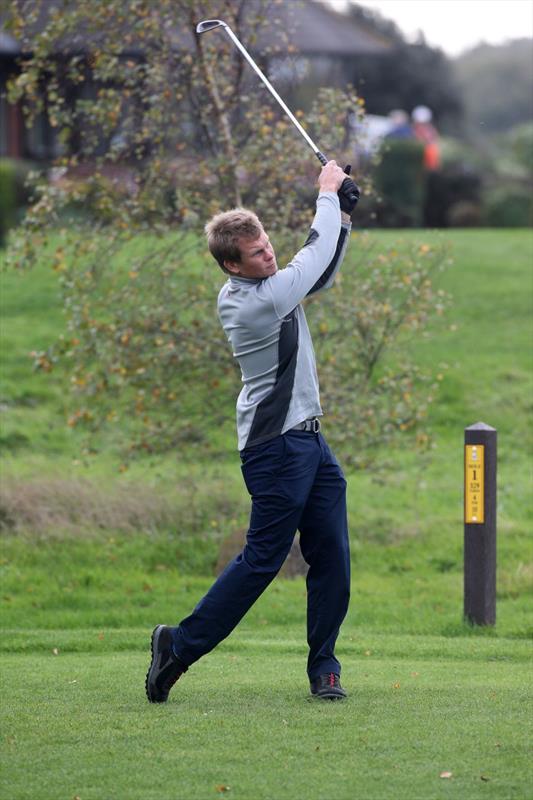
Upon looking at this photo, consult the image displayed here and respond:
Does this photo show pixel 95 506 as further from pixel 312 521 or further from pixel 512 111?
pixel 512 111

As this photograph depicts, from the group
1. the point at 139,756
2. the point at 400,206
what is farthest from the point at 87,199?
the point at 400,206

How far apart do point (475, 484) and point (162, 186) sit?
12.6 ft

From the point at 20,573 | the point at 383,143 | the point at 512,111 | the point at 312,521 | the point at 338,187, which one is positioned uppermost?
the point at 512,111

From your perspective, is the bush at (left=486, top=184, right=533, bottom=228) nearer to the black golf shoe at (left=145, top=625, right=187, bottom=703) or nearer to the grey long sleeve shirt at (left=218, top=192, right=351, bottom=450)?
the grey long sleeve shirt at (left=218, top=192, right=351, bottom=450)

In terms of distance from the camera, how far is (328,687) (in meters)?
6.07

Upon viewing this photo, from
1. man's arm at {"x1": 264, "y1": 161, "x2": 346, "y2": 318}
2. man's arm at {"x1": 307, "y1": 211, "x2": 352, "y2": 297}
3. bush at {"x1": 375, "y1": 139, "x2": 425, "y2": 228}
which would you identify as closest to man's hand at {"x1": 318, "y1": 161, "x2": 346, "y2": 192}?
man's arm at {"x1": 264, "y1": 161, "x2": 346, "y2": 318}

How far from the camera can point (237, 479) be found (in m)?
14.7

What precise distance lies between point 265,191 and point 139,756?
22.1 ft

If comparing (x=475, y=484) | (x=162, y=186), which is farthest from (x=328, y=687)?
(x=162, y=186)

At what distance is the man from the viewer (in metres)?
5.86

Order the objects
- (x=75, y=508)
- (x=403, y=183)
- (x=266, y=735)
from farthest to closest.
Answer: (x=403, y=183), (x=75, y=508), (x=266, y=735)

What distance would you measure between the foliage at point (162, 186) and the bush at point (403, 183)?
62.9 feet

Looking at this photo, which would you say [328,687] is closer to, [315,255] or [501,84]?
[315,255]

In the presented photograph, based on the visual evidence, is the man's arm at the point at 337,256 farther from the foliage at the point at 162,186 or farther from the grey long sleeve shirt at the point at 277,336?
the foliage at the point at 162,186
